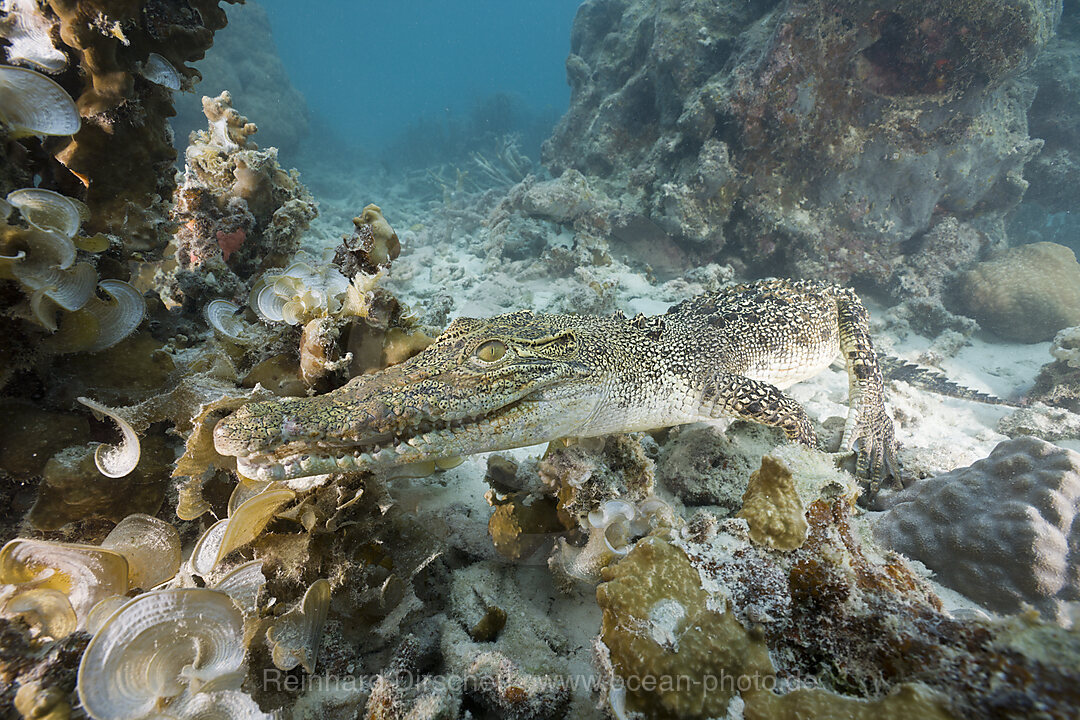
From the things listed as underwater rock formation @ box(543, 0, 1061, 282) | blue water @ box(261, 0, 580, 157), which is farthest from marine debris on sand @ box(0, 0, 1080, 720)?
blue water @ box(261, 0, 580, 157)

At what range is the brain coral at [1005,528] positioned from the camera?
2.19 m

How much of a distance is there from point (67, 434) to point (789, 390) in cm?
635

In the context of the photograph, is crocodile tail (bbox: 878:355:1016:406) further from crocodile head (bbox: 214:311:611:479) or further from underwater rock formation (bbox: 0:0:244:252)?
underwater rock formation (bbox: 0:0:244:252)

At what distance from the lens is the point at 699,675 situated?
4.39ft

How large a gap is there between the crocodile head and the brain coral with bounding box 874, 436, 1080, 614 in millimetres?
2173

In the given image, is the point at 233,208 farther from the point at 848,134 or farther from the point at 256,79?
the point at 256,79

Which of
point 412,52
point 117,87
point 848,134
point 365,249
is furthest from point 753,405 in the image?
point 412,52

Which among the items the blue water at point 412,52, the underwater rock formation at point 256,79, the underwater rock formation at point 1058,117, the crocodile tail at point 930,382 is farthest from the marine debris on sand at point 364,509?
the blue water at point 412,52

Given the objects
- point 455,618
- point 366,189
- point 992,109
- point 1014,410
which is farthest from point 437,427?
point 366,189

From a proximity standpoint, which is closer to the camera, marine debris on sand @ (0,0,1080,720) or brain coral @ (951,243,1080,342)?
marine debris on sand @ (0,0,1080,720)

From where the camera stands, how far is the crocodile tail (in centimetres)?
543

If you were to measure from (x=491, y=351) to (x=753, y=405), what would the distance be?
212cm

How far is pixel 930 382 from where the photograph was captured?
5629 mm

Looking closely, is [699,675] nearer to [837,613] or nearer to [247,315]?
[837,613]
